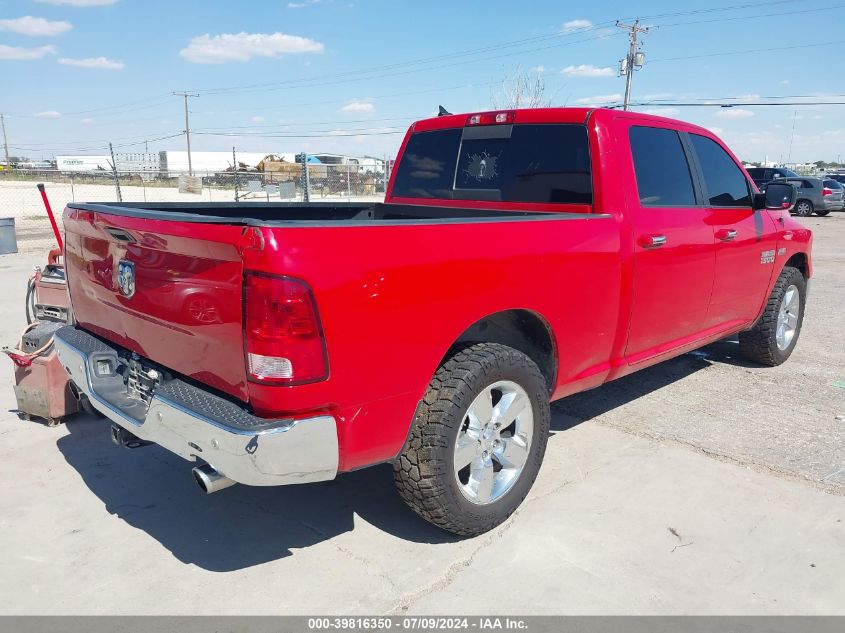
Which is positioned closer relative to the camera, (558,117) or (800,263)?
(558,117)

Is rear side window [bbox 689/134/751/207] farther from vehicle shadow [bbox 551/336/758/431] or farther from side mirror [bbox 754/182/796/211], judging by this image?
vehicle shadow [bbox 551/336/758/431]

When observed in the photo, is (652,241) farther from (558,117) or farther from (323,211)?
(323,211)

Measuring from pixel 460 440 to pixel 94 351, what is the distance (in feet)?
5.63

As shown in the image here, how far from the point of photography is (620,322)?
3682 mm

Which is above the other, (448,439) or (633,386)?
(448,439)

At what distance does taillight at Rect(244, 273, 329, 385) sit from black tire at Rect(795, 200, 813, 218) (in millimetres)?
28583

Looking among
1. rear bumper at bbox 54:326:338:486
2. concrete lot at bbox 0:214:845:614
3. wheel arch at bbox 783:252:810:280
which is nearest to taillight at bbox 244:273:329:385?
rear bumper at bbox 54:326:338:486

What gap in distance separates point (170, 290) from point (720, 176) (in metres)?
3.79

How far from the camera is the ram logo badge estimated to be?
2.79m

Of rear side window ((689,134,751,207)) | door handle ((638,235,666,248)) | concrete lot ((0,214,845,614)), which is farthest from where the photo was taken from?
rear side window ((689,134,751,207))

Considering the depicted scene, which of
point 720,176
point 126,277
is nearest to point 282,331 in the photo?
point 126,277

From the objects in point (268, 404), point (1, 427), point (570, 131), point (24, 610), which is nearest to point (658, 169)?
point (570, 131)

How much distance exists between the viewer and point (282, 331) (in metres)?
2.24

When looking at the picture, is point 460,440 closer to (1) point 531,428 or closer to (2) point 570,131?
(1) point 531,428
